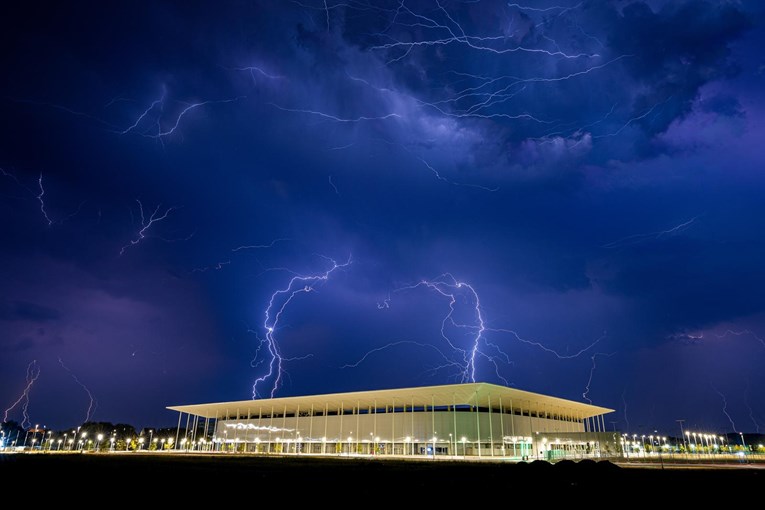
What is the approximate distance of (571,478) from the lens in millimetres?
14703

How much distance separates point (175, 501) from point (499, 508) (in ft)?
21.8

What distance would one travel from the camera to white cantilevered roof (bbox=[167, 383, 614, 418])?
41197mm

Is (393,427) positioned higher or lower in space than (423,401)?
lower

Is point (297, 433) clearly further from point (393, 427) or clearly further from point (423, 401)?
point (423, 401)

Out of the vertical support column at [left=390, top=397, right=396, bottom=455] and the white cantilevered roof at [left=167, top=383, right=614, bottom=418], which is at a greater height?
the white cantilevered roof at [left=167, top=383, right=614, bottom=418]

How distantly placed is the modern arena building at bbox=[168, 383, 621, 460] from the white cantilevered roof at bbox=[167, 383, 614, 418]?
0.10 metres

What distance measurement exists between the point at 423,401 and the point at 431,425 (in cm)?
238

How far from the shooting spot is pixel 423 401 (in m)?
45.6

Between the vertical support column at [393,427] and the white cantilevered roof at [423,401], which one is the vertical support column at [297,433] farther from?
the vertical support column at [393,427]

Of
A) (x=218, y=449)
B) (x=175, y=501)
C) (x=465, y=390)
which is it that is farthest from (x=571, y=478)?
(x=218, y=449)

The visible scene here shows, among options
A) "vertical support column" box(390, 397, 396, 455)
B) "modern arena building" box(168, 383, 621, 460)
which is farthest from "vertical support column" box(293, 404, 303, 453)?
"vertical support column" box(390, 397, 396, 455)

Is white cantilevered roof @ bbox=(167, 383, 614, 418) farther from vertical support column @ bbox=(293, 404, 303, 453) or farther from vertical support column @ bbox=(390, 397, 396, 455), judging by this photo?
vertical support column @ bbox=(293, 404, 303, 453)

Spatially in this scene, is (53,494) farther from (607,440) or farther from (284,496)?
(607,440)

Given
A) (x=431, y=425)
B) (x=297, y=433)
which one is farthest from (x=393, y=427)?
(x=297, y=433)
